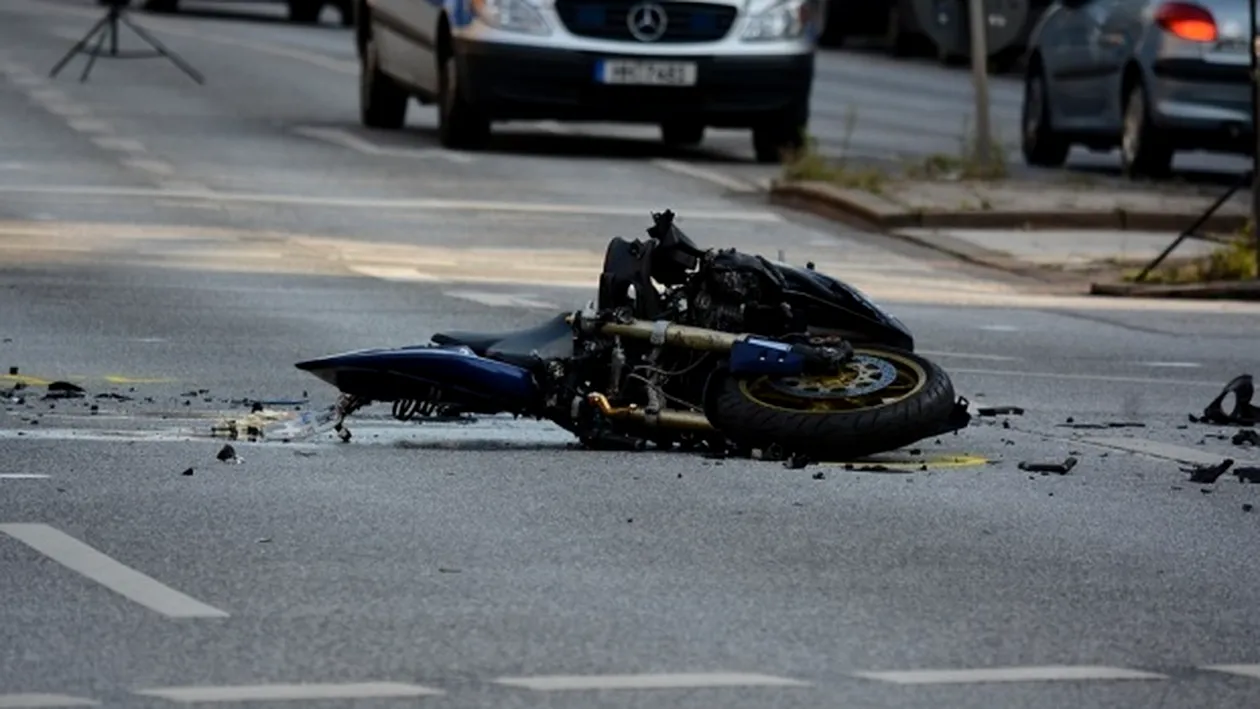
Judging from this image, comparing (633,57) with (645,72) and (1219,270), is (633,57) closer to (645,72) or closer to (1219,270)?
(645,72)

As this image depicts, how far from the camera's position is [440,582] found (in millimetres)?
8164

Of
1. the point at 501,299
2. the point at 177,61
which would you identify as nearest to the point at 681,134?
the point at 177,61

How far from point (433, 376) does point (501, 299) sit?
20.0 ft

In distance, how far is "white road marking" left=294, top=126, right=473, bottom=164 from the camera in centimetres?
2627

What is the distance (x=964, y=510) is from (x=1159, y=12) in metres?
15.6

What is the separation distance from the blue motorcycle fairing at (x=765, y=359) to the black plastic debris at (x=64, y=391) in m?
2.45

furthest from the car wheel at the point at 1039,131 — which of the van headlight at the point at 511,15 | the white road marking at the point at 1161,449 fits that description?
the white road marking at the point at 1161,449

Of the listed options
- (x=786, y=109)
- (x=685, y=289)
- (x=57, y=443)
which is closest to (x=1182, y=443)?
(x=685, y=289)

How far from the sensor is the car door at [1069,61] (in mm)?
26203

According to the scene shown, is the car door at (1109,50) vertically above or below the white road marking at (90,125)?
above

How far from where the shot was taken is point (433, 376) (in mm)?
10672

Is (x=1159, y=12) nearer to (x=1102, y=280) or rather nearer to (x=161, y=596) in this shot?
(x=1102, y=280)

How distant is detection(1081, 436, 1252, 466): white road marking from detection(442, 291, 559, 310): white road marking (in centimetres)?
493

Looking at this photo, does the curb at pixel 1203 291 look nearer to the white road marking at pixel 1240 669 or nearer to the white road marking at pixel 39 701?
the white road marking at pixel 1240 669
